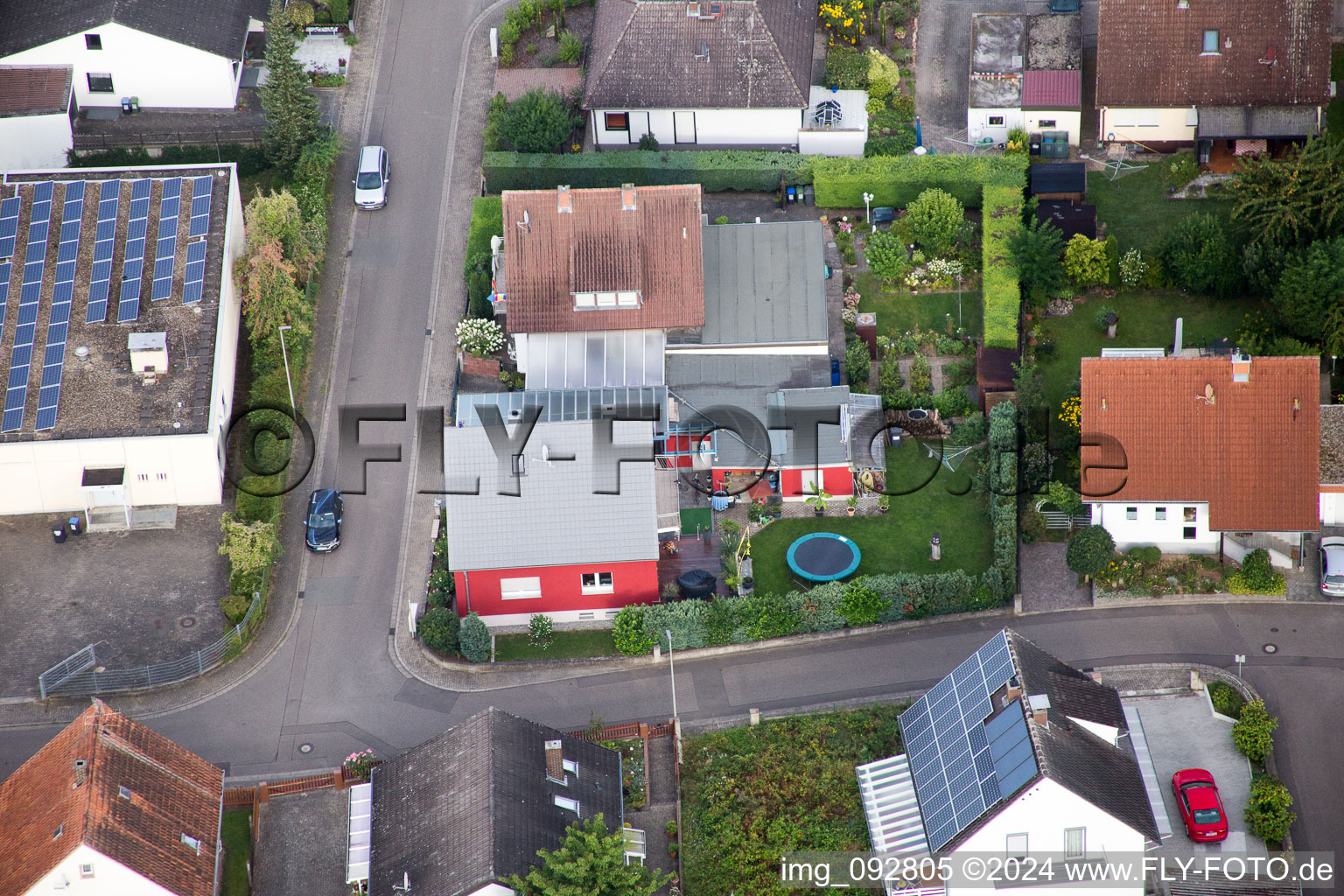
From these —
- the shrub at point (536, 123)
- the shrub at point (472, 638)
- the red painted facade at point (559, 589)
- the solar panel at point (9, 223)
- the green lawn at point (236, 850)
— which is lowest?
the green lawn at point (236, 850)

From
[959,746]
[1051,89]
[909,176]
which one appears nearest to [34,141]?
[909,176]

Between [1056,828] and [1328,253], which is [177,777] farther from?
[1328,253]

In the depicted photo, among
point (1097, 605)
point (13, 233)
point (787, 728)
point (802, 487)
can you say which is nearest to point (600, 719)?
point (787, 728)

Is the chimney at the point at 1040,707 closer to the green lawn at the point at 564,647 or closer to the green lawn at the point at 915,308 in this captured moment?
the green lawn at the point at 564,647

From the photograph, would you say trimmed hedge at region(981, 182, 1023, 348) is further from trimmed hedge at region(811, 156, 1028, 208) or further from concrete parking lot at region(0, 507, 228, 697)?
concrete parking lot at region(0, 507, 228, 697)

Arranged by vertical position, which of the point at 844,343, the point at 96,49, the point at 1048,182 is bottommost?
the point at 844,343

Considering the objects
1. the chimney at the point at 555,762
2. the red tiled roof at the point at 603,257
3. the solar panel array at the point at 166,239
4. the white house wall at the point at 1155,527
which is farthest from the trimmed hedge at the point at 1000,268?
the solar panel array at the point at 166,239
